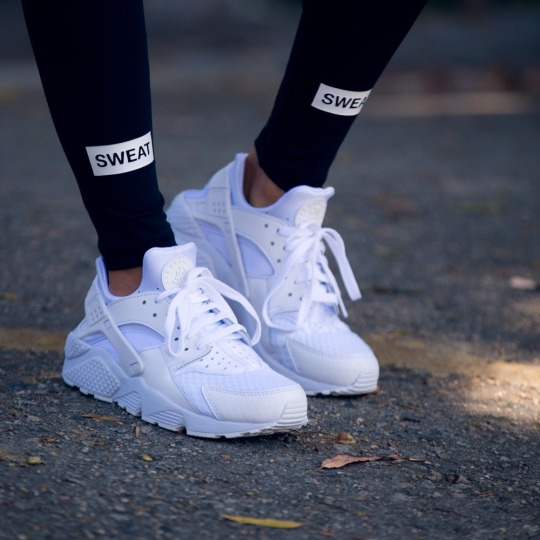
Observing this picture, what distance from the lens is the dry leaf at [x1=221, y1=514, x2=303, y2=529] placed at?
44.6 inches

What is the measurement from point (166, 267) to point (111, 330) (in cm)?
16

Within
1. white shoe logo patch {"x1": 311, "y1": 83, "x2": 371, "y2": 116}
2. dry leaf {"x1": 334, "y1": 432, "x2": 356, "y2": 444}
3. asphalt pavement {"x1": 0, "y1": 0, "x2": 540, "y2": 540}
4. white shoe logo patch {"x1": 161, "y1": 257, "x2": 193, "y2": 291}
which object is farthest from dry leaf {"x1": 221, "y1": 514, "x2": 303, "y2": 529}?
white shoe logo patch {"x1": 311, "y1": 83, "x2": 371, "y2": 116}

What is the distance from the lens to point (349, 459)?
137cm

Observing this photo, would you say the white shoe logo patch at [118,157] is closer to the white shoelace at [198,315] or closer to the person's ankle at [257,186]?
the white shoelace at [198,315]

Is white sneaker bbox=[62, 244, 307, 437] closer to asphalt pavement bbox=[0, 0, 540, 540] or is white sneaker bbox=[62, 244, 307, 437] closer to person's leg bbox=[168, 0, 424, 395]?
asphalt pavement bbox=[0, 0, 540, 540]

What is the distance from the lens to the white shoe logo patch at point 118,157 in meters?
1.37

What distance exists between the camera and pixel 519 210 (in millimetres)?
3445

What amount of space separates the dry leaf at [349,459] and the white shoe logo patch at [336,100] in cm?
63

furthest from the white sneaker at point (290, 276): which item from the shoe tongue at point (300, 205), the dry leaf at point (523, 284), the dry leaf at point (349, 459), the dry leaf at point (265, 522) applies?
the dry leaf at point (523, 284)

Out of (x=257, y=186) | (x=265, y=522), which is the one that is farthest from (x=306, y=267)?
(x=265, y=522)

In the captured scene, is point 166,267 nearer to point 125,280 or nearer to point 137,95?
point 125,280

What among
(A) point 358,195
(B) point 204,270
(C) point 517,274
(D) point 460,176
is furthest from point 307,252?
(D) point 460,176

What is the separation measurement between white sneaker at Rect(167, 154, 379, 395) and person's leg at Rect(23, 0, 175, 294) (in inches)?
10.6

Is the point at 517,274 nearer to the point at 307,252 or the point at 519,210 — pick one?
the point at 519,210
